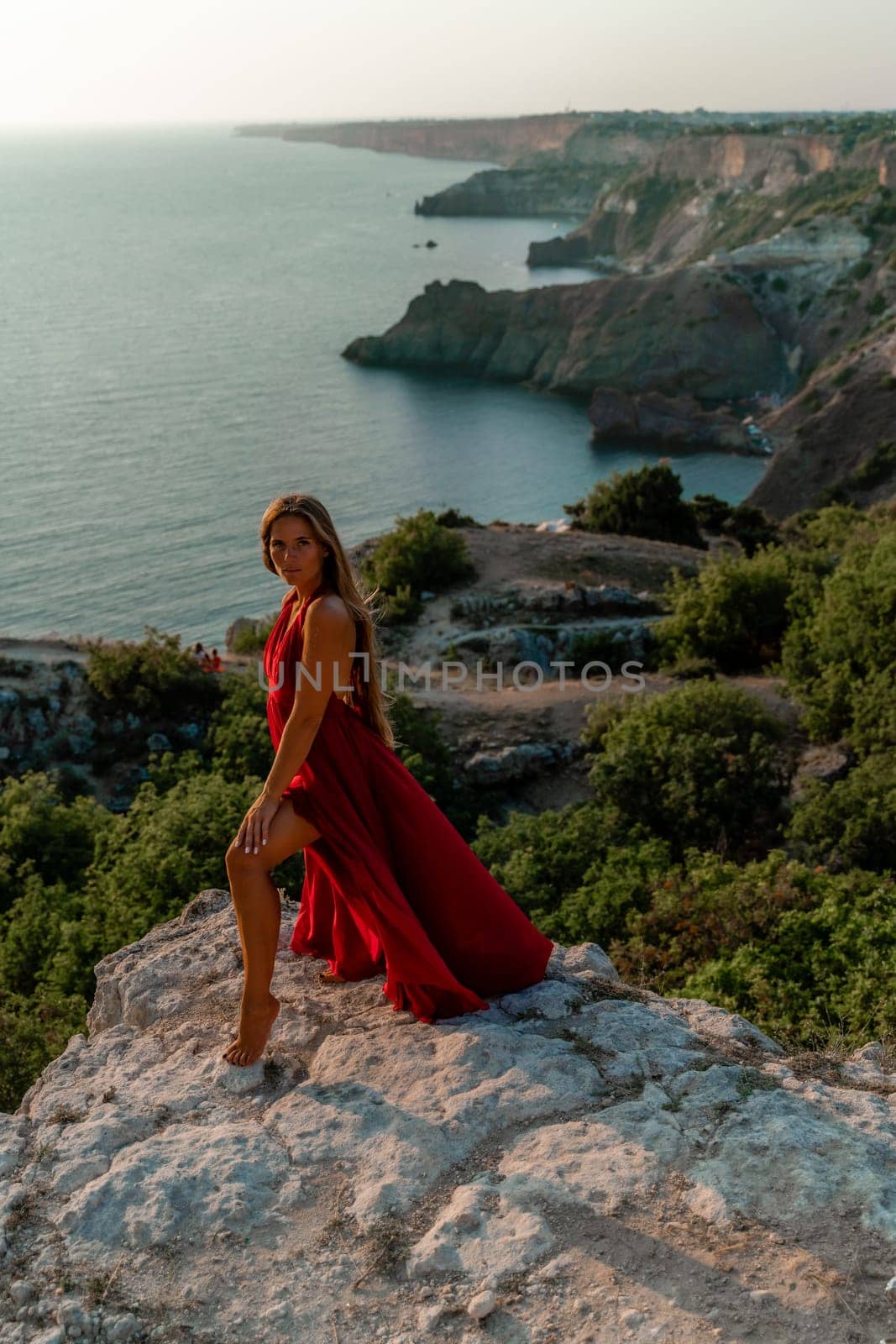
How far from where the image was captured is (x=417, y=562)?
21.9 m

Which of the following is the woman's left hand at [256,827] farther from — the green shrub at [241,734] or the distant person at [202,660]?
the distant person at [202,660]

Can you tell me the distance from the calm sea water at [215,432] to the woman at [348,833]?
25075 millimetres

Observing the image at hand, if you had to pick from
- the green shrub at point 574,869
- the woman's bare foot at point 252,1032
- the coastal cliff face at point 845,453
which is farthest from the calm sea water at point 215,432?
the woman's bare foot at point 252,1032

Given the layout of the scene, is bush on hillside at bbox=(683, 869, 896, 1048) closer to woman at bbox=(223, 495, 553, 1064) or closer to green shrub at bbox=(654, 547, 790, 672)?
woman at bbox=(223, 495, 553, 1064)

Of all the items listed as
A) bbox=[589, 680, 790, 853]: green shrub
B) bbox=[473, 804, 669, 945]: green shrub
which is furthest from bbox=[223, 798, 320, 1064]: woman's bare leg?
bbox=[589, 680, 790, 853]: green shrub

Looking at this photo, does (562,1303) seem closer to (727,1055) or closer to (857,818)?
(727,1055)

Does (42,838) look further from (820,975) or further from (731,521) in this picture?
(731,521)

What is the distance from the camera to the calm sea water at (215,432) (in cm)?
3372

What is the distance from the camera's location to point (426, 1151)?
12.7 ft

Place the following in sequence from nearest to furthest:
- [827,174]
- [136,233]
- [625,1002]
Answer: [625,1002] < [827,174] < [136,233]

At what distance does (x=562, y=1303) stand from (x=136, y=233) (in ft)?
410

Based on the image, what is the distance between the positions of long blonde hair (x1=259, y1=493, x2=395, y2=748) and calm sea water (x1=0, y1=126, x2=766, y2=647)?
25012 millimetres

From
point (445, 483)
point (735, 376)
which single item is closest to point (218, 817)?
point (445, 483)

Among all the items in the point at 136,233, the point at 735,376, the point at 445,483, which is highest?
the point at 136,233
